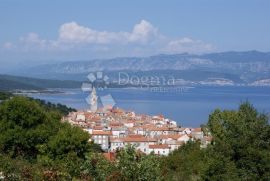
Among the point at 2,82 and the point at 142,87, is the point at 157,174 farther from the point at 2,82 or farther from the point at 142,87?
the point at 142,87

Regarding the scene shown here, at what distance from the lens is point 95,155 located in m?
7.44

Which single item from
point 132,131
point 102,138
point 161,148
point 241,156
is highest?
point 241,156

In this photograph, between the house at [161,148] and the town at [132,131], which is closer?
the house at [161,148]

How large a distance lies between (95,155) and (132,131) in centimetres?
4259

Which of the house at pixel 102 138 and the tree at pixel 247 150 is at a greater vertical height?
the tree at pixel 247 150

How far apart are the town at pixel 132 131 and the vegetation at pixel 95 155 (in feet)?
66.5

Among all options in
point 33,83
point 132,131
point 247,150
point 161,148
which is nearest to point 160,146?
point 161,148

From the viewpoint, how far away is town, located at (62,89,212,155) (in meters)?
40.4

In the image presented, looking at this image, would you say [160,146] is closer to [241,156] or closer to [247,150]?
[241,156]

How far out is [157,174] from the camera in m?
6.82

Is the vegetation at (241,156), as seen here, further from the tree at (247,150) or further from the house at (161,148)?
the house at (161,148)

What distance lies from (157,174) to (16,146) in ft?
26.4

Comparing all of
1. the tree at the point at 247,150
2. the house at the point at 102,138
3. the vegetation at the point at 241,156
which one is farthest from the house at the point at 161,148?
the tree at the point at 247,150

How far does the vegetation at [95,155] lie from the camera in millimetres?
6652
